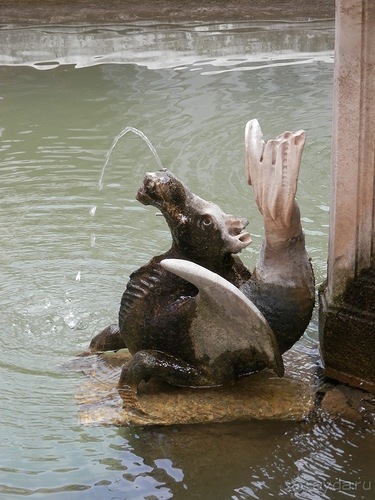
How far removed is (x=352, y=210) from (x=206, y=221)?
0.63 m

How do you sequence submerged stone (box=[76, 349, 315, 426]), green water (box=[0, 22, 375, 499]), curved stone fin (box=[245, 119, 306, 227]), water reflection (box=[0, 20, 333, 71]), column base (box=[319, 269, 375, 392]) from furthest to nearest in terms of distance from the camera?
water reflection (box=[0, 20, 333, 71]) < column base (box=[319, 269, 375, 392]) < submerged stone (box=[76, 349, 315, 426]) < curved stone fin (box=[245, 119, 306, 227]) < green water (box=[0, 22, 375, 499])

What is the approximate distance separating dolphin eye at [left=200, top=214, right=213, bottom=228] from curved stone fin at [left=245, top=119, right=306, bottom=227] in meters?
0.22

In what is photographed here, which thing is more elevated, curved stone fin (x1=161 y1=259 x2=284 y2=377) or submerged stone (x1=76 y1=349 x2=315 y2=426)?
curved stone fin (x1=161 y1=259 x2=284 y2=377)

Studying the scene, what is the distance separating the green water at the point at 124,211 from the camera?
4.16 meters

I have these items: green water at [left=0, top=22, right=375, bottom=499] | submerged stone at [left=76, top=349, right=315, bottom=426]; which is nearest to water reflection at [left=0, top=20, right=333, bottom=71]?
green water at [left=0, top=22, right=375, bottom=499]

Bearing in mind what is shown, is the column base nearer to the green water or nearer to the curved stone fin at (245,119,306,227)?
the green water

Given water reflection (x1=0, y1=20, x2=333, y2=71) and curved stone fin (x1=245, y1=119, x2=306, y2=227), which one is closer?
curved stone fin (x1=245, y1=119, x2=306, y2=227)

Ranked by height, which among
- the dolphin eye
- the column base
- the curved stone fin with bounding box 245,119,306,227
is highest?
the curved stone fin with bounding box 245,119,306,227

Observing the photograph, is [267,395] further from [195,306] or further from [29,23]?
[29,23]

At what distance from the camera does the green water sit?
164 inches

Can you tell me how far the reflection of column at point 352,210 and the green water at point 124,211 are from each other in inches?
11.2

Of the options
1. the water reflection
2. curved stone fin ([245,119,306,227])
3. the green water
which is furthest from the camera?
the water reflection

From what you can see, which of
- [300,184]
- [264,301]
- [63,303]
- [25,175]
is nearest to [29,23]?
[25,175]

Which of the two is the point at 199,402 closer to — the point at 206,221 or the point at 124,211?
the point at 206,221
